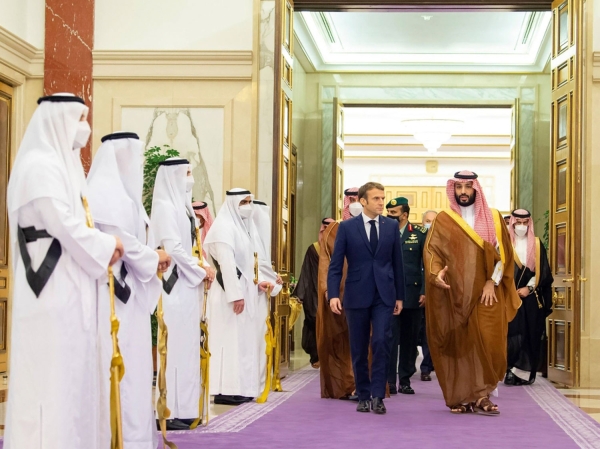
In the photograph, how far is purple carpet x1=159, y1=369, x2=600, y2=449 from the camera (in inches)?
209

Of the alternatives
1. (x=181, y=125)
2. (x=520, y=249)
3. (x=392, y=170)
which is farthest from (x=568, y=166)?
(x=392, y=170)

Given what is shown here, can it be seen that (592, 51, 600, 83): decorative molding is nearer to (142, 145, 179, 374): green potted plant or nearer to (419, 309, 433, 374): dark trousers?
(419, 309, 433, 374): dark trousers

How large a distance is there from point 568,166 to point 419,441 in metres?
4.70

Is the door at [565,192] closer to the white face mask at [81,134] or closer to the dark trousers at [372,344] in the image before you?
the dark trousers at [372,344]

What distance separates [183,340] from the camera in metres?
5.88

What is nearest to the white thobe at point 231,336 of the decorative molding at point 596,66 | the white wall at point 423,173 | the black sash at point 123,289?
the black sash at point 123,289

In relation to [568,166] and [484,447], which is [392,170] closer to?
[568,166]

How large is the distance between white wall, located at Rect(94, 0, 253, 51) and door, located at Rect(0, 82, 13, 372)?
1.13 meters

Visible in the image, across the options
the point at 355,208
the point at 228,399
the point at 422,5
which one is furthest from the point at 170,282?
the point at 422,5

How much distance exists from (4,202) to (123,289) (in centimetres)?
518

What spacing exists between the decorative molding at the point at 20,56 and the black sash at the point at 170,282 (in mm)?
4096

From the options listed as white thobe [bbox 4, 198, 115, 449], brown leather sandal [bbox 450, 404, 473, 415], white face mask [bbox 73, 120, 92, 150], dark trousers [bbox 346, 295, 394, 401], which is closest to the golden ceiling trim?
dark trousers [bbox 346, 295, 394, 401]

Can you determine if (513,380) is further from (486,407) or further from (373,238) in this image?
(373,238)

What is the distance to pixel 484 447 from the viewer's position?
17.0 feet
